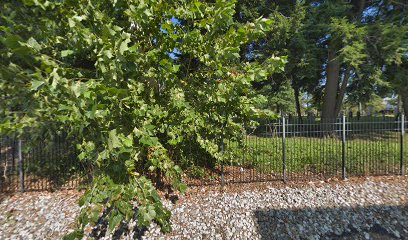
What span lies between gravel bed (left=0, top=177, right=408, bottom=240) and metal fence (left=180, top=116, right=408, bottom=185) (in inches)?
18.6

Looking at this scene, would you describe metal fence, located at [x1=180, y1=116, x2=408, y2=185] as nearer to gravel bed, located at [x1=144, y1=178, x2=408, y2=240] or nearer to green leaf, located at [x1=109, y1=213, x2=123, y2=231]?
gravel bed, located at [x1=144, y1=178, x2=408, y2=240]

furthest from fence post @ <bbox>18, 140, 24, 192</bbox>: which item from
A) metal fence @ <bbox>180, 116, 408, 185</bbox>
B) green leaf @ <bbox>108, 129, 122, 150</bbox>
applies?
green leaf @ <bbox>108, 129, 122, 150</bbox>

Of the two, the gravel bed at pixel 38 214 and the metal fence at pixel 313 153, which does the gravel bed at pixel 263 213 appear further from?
the metal fence at pixel 313 153

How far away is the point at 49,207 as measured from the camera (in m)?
5.02

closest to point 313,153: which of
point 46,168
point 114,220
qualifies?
point 114,220

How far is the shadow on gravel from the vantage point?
4.31 m

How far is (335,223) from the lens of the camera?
15.0 feet

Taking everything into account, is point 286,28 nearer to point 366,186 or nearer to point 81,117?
point 366,186

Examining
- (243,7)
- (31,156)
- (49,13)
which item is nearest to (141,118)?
(49,13)

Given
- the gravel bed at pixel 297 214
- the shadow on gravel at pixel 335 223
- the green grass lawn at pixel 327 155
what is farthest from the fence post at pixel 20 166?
the shadow on gravel at pixel 335 223

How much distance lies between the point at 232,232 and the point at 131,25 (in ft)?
12.9

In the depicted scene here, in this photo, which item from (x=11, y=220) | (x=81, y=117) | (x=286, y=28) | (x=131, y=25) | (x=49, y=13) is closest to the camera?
(x=81, y=117)

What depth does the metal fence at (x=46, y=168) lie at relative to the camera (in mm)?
5695

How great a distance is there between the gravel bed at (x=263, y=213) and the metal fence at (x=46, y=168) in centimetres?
35
